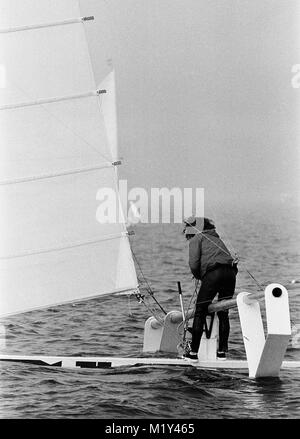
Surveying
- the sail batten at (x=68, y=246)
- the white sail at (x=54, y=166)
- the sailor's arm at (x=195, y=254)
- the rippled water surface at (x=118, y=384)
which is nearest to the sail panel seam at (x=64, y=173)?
the white sail at (x=54, y=166)

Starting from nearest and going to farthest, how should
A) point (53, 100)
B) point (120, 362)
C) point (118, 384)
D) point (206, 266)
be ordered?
1. point (118, 384)
2. point (206, 266)
3. point (120, 362)
4. point (53, 100)

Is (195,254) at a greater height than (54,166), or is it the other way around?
(54,166)

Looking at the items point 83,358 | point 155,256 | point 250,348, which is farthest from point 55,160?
point 155,256

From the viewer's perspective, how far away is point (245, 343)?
9.97m

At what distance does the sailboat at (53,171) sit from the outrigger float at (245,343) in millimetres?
170

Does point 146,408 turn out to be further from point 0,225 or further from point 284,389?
point 0,225

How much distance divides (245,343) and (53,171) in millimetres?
2717

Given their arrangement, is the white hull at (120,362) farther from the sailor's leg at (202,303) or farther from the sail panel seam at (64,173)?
the sail panel seam at (64,173)

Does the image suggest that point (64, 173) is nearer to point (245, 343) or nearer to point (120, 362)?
point (120, 362)

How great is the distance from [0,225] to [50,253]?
0.58 metres

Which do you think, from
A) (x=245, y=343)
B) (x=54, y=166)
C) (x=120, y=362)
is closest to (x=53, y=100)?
(x=54, y=166)

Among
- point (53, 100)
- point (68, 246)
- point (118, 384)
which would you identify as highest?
point (53, 100)

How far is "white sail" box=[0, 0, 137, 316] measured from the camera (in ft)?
36.4

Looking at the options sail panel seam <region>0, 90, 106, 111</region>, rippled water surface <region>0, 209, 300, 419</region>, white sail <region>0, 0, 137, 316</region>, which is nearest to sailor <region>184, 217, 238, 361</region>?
rippled water surface <region>0, 209, 300, 419</region>
